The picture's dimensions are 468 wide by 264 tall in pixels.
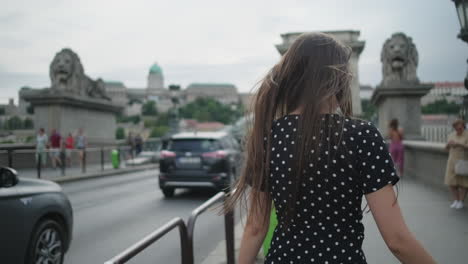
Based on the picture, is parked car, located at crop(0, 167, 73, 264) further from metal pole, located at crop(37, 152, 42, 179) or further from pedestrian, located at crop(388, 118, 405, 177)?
pedestrian, located at crop(388, 118, 405, 177)

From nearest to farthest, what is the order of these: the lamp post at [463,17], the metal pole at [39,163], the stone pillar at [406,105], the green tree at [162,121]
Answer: the lamp post at [463,17] → the metal pole at [39,163] → the stone pillar at [406,105] → the green tree at [162,121]

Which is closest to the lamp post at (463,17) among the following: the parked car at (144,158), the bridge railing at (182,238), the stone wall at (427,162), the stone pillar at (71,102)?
the stone wall at (427,162)

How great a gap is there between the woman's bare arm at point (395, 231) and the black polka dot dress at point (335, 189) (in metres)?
0.04

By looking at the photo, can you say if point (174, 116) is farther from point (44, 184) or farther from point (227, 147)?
point (44, 184)

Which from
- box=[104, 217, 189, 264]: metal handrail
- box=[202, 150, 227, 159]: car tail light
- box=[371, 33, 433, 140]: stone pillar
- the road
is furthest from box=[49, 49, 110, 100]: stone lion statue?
box=[104, 217, 189, 264]: metal handrail

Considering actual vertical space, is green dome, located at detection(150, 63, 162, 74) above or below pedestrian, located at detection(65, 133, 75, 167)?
above

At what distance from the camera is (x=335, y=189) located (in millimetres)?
1626

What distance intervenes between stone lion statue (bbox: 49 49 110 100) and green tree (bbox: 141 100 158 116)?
140377 millimetres

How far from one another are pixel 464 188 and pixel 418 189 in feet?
10.5

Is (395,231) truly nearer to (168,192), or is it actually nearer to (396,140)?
(168,192)

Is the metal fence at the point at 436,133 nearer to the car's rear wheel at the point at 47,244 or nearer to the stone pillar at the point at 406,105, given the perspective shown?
the stone pillar at the point at 406,105

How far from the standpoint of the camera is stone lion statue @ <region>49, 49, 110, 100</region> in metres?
20.8

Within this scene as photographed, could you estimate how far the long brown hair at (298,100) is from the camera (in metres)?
1.67

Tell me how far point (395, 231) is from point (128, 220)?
7.50 m
